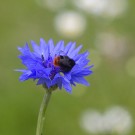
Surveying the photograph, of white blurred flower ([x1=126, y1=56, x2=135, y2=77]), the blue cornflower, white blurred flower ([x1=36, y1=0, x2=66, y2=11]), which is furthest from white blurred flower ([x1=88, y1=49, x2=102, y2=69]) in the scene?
the blue cornflower

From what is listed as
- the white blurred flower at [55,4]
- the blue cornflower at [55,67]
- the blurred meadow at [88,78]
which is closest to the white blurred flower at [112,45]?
the blurred meadow at [88,78]

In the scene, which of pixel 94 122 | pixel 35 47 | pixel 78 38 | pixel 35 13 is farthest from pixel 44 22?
pixel 35 47

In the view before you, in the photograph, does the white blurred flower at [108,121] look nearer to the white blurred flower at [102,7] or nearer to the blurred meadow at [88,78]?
the blurred meadow at [88,78]

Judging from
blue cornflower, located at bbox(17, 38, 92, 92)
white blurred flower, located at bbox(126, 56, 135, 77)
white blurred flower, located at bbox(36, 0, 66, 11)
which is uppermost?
white blurred flower, located at bbox(36, 0, 66, 11)

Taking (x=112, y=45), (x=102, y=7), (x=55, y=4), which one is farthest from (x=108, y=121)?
(x=55, y=4)

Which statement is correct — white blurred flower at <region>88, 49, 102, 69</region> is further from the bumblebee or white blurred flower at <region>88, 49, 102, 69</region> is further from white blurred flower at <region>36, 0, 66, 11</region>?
the bumblebee
